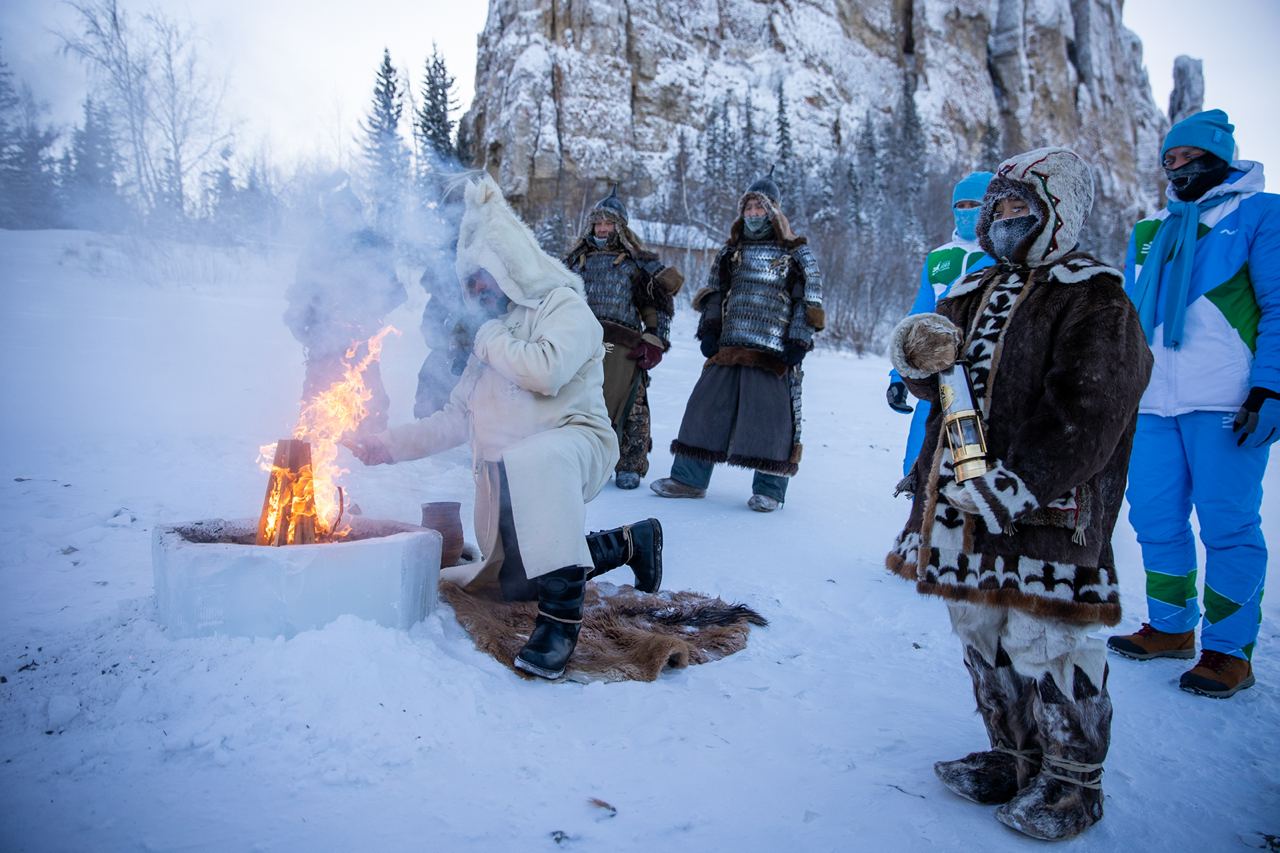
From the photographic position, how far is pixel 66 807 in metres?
1.59

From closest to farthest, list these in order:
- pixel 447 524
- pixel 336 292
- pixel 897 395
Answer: pixel 897 395
pixel 447 524
pixel 336 292

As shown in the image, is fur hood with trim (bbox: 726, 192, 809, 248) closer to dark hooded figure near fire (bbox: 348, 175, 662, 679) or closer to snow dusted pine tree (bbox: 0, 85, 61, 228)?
dark hooded figure near fire (bbox: 348, 175, 662, 679)

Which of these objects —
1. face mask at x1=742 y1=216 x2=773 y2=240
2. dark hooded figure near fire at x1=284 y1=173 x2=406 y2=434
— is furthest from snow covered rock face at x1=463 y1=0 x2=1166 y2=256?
dark hooded figure near fire at x1=284 y1=173 x2=406 y2=434

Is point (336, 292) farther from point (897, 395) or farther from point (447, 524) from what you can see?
point (897, 395)

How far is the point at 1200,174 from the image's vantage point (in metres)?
2.83

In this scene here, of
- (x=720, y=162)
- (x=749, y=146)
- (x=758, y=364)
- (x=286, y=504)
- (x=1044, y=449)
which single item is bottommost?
(x=286, y=504)

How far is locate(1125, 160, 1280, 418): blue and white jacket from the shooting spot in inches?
104

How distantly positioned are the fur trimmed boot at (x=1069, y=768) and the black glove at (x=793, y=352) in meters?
3.49

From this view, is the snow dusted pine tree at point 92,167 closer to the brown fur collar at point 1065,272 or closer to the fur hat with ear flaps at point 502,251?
the fur hat with ear flaps at point 502,251

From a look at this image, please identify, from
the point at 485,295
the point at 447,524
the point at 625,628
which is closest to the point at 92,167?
the point at 447,524

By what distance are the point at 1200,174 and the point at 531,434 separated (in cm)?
277

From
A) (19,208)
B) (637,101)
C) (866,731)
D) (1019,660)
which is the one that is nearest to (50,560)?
(866,731)

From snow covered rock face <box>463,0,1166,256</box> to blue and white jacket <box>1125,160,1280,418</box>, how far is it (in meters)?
28.3

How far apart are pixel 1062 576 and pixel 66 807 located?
90.8 inches
